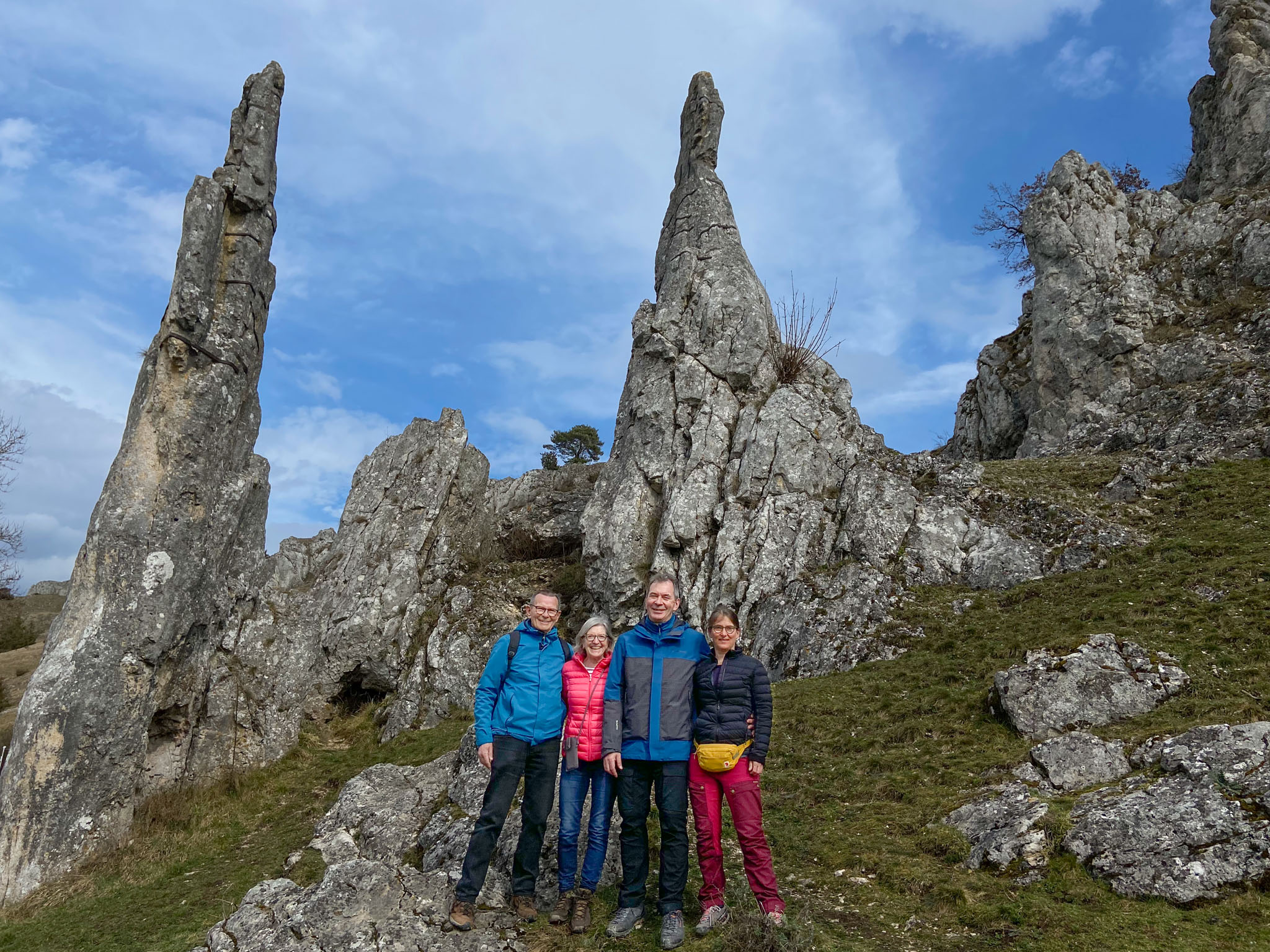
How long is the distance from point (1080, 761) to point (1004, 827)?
7.33 feet

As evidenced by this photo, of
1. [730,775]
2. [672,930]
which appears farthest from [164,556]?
[730,775]

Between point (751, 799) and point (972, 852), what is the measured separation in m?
3.72

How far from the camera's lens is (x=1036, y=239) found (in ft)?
135

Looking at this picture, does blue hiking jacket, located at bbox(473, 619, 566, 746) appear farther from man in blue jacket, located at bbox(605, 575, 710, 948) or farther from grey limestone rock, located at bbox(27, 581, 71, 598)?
grey limestone rock, located at bbox(27, 581, 71, 598)

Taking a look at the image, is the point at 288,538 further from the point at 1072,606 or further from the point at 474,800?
the point at 1072,606

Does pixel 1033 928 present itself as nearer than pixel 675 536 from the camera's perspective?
Yes

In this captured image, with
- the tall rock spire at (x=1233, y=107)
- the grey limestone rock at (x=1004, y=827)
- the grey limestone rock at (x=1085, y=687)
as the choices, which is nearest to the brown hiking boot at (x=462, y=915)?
the grey limestone rock at (x=1004, y=827)

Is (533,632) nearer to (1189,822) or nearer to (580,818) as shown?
(580,818)

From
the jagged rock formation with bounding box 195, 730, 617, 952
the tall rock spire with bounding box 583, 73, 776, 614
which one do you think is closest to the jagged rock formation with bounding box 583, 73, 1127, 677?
the tall rock spire with bounding box 583, 73, 776, 614

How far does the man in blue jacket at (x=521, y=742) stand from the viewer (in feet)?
26.3

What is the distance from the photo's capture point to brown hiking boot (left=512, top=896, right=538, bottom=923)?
7.92 meters

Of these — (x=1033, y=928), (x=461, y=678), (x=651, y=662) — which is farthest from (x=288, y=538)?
(x=1033, y=928)

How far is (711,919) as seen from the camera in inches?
286

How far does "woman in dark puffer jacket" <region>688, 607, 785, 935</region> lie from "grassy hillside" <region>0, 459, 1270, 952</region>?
43 centimetres
